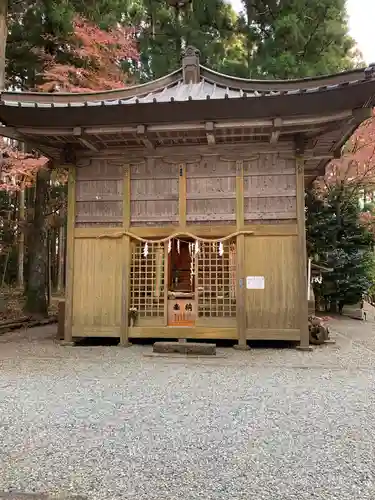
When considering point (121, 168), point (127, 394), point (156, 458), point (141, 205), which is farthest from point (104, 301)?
point (156, 458)

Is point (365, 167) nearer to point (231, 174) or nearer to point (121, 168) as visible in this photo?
point (231, 174)

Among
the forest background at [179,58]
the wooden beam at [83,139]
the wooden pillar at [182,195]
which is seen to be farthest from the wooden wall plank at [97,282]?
the forest background at [179,58]

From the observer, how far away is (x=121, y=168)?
23.9 feet

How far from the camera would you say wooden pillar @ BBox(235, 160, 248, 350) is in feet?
22.1

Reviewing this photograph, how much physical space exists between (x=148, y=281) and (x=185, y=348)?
4.98 ft

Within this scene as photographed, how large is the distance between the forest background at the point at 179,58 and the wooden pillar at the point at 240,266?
5425 millimetres

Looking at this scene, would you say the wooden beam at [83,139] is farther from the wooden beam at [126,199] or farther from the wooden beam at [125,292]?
the wooden beam at [125,292]

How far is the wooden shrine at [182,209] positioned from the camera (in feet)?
21.5

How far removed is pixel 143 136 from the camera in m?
6.68

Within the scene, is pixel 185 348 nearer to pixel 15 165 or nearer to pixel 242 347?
pixel 242 347

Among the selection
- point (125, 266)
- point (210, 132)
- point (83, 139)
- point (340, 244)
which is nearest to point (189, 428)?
point (125, 266)

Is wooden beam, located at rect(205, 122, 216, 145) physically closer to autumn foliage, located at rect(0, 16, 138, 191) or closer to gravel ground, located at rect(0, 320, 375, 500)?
gravel ground, located at rect(0, 320, 375, 500)

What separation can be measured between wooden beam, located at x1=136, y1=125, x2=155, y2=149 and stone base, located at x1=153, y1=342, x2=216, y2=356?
3470 millimetres

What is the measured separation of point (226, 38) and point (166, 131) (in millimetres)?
8107
